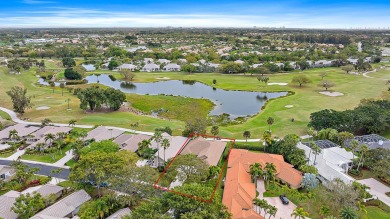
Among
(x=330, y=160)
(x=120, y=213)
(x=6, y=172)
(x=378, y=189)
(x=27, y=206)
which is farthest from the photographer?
(x=330, y=160)

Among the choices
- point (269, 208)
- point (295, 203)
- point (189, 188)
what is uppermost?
point (189, 188)

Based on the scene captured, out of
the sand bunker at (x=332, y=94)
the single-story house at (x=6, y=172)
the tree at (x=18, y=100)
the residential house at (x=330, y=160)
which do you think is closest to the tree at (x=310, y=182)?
the residential house at (x=330, y=160)

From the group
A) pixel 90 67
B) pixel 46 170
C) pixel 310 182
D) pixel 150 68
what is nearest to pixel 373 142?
pixel 310 182

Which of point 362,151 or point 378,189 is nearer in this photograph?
point 378,189

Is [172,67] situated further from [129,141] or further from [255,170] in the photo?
[255,170]

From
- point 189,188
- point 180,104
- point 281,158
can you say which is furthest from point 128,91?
point 189,188

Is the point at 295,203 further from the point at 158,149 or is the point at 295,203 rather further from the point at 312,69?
the point at 312,69

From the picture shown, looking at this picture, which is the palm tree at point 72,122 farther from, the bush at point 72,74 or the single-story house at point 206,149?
the bush at point 72,74
